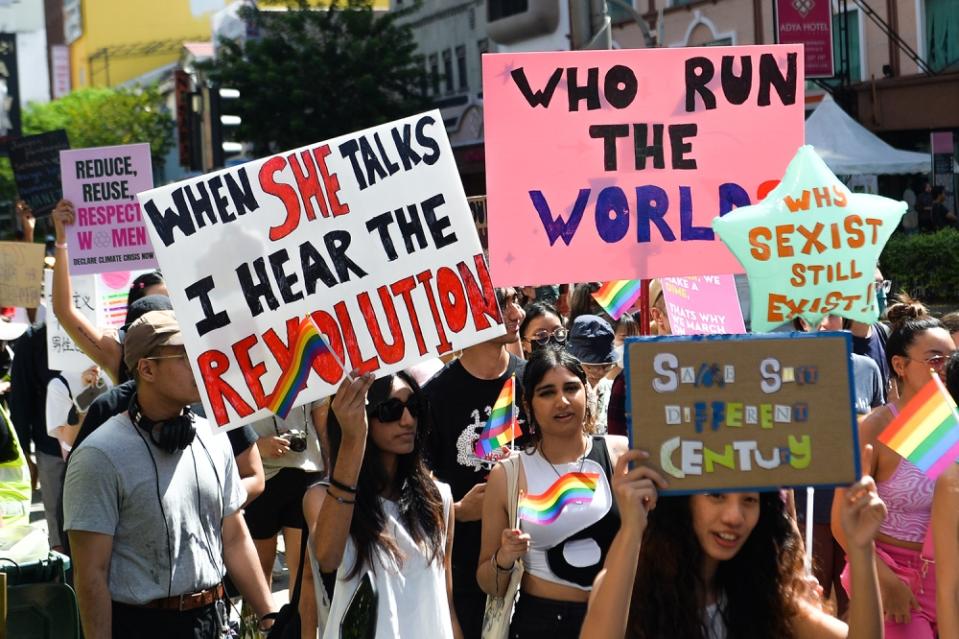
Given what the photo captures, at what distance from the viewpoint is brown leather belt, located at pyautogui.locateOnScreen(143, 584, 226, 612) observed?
4.34 meters

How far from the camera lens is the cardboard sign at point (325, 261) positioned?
4441 millimetres

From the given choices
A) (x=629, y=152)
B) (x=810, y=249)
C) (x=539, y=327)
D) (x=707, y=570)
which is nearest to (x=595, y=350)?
(x=539, y=327)

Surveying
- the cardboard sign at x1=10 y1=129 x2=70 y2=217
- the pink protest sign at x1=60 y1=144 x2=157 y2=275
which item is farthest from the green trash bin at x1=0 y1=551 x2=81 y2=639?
the cardboard sign at x1=10 y1=129 x2=70 y2=217

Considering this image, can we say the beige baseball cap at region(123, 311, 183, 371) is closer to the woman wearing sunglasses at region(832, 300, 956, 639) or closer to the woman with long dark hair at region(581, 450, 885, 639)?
the woman with long dark hair at region(581, 450, 885, 639)

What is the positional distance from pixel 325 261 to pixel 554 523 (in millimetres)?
1077

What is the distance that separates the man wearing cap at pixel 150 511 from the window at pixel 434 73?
1408 inches

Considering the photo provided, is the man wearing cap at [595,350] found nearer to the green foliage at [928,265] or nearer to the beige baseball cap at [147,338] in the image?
the beige baseball cap at [147,338]

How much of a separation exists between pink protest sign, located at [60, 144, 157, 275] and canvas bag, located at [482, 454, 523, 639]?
475 cm

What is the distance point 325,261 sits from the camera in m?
4.57

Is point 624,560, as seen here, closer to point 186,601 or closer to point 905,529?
point 186,601

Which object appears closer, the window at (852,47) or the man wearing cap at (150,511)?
the man wearing cap at (150,511)

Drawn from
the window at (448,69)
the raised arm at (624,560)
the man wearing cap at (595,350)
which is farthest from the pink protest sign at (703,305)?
the window at (448,69)

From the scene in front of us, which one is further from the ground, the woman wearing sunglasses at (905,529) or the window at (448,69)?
the window at (448,69)

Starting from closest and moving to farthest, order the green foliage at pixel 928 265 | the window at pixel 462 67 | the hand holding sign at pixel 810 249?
the hand holding sign at pixel 810 249
the green foliage at pixel 928 265
the window at pixel 462 67
